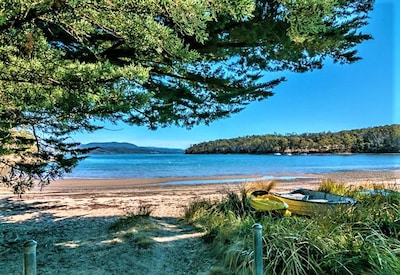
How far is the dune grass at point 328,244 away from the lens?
277 centimetres

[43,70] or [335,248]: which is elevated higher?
[43,70]

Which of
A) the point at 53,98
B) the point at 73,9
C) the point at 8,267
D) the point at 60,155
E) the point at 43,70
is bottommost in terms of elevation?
the point at 8,267

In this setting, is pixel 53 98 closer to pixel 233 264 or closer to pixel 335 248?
pixel 233 264

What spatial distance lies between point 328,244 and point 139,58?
2696mm

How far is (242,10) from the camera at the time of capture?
200 cm

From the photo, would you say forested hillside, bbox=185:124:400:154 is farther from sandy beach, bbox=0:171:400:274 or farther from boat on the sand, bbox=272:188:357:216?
sandy beach, bbox=0:171:400:274

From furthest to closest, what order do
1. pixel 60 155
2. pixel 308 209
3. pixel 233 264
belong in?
1. pixel 308 209
2. pixel 60 155
3. pixel 233 264

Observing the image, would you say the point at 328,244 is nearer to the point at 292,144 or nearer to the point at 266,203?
the point at 266,203

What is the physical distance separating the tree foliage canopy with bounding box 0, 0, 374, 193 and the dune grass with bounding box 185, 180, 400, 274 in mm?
1732

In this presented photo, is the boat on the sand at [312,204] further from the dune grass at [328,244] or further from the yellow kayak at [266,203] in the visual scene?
the dune grass at [328,244]

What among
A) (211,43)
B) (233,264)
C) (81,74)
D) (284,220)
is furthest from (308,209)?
(81,74)

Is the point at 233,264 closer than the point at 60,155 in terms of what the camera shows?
Yes

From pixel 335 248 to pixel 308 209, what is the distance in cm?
234

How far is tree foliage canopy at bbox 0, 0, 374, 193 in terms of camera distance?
224cm
